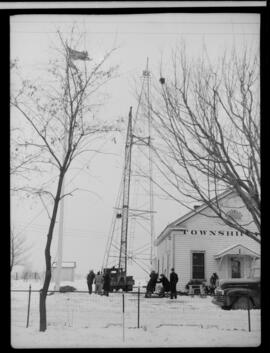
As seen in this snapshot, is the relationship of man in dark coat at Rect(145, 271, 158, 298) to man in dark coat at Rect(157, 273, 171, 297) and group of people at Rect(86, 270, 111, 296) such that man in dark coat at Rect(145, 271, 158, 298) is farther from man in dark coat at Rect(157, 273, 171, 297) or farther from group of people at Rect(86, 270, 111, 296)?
group of people at Rect(86, 270, 111, 296)

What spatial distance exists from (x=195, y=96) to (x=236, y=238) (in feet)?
8.11

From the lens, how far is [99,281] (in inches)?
505

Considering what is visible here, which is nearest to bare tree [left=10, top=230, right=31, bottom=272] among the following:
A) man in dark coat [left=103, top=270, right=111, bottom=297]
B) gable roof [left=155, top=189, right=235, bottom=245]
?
man in dark coat [left=103, top=270, right=111, bottom=297]

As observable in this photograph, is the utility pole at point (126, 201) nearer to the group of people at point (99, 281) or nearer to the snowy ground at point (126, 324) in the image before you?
the group of people at point (99, 281)

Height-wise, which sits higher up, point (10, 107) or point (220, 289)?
point (10, 107)

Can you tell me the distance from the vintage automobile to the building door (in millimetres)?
75

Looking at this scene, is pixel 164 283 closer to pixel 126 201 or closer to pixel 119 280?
pixel 119 280

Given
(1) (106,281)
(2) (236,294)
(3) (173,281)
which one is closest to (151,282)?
(3) (173,281)

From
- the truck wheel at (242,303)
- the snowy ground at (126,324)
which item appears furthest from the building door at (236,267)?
the snowy ground at (126,324)

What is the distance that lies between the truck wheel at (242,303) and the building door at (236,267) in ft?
1.48

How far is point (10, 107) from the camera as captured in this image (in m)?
12.3

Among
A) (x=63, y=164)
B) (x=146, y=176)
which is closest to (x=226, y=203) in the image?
(x=146, y=176)

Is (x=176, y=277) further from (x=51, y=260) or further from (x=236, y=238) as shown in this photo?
(x=51, y=260)

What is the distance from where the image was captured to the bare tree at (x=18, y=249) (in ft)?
40.3
